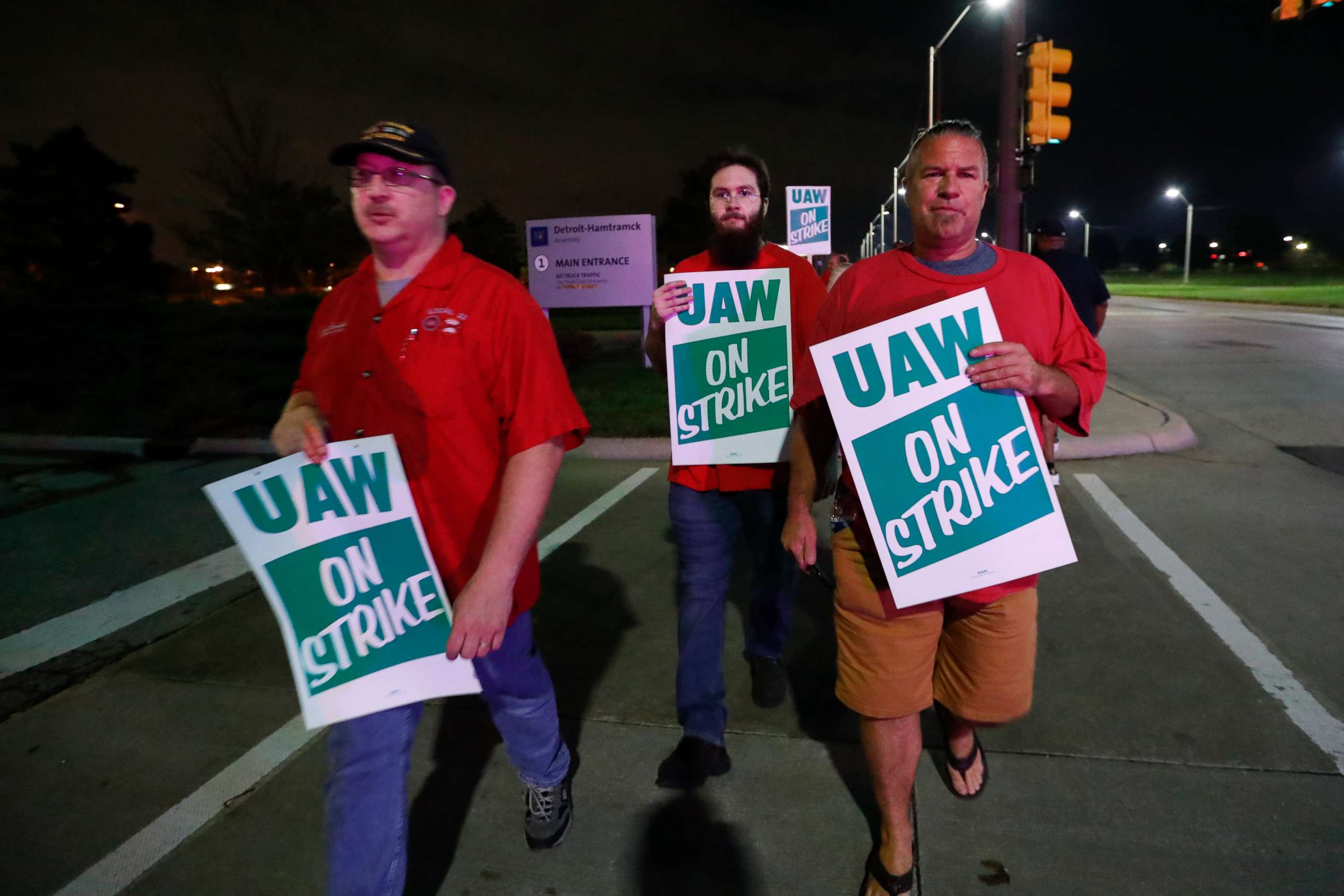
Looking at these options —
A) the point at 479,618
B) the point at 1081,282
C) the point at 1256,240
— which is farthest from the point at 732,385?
the point at 1256,240

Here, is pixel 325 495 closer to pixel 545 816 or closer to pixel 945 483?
pixel 545 816

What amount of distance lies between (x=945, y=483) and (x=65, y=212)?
42.1 metres

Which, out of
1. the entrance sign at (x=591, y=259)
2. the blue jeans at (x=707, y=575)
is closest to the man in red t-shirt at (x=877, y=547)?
the blue jeans at (x=707, y=575)

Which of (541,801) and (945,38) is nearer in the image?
(541,801)

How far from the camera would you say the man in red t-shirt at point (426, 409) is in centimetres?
212

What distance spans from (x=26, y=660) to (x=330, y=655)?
10.4 feet

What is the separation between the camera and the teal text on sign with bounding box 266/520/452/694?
2.10m

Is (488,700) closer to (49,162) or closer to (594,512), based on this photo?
(594,512)

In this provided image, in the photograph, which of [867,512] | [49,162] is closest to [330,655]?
[867,512]

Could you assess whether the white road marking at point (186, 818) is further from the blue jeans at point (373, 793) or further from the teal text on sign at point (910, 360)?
the teal text on sign at point (910, 360)

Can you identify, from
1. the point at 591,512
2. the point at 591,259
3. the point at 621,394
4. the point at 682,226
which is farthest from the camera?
the point at 682,226

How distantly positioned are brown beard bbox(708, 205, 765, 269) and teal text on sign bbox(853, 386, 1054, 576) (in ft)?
3.98

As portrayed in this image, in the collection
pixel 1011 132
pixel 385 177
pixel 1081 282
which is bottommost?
pixel 1081 282

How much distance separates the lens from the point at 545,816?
2727mm
